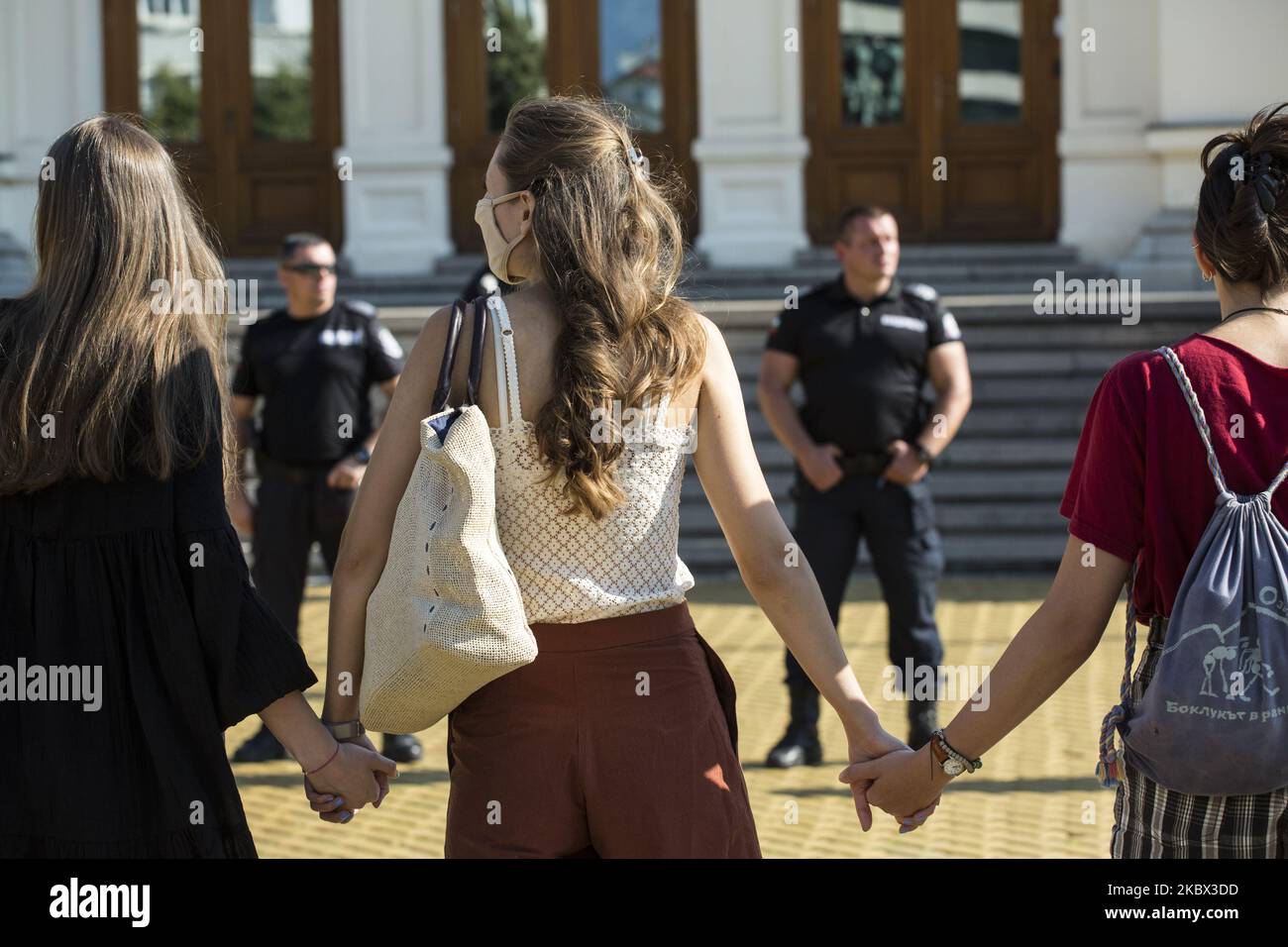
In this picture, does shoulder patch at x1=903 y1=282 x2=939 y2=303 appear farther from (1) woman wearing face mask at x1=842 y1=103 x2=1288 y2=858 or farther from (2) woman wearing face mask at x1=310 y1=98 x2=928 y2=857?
(2) woman wearing face mask at x1=310 y1=98 x2=928 y2=857

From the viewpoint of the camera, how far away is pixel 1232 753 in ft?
9.21

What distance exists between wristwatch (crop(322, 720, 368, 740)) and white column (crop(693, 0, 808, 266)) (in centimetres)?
1323

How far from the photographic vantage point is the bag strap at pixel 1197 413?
9.55 ft

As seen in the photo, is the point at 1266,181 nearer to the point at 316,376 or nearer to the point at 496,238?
the point at 496,238

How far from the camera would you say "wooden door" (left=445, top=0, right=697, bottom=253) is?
55.5ft

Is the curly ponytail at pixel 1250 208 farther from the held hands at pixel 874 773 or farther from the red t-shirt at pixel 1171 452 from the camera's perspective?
the held hands at pixel 874 773

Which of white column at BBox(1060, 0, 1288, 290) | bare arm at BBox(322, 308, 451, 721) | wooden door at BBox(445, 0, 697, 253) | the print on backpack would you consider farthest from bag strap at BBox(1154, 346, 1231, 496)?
wooden door at BBox(445, 0, 697, 253)

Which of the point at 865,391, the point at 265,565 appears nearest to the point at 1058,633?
the point at 865,391

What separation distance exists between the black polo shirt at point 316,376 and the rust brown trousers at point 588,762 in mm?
4975

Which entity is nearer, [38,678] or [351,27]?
[38,678]

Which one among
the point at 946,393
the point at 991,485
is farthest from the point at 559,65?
the point at 946,393

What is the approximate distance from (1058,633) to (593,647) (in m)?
0.88

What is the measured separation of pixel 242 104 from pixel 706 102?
15.5ft
